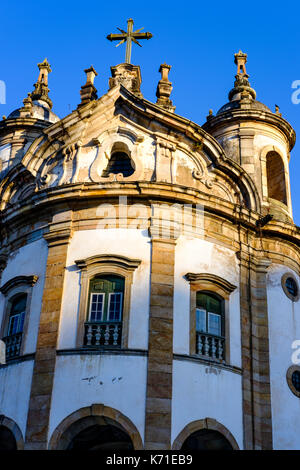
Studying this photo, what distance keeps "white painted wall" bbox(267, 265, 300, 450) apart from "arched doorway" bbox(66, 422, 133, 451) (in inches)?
160

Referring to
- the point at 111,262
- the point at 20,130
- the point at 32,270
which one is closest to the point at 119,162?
the point at 111,262

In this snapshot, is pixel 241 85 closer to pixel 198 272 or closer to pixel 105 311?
pixel 198 272

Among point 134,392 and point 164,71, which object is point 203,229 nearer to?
point 134,392

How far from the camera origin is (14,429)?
15750mm

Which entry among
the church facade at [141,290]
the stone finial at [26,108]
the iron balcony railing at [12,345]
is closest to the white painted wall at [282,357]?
the church facade at [141,290]

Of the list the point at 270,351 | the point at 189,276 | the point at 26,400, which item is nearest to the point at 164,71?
the point at 189,276

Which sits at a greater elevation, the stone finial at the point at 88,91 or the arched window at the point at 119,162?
the stone finial at the point at 88,91

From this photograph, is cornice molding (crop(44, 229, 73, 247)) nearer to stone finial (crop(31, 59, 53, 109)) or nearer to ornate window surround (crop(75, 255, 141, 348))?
ornate window surround (crop(75, 255, 141, 348))

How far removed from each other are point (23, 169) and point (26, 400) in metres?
7.61

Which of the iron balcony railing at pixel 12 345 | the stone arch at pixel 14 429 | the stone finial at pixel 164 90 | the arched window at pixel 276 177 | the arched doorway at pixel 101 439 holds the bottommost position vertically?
the stone arch at pixel 14 429

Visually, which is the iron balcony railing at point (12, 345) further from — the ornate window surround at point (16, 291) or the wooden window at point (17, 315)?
the ornate window surround at point (16, 291)

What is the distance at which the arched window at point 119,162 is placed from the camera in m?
19.0

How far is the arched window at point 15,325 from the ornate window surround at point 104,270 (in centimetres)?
201
